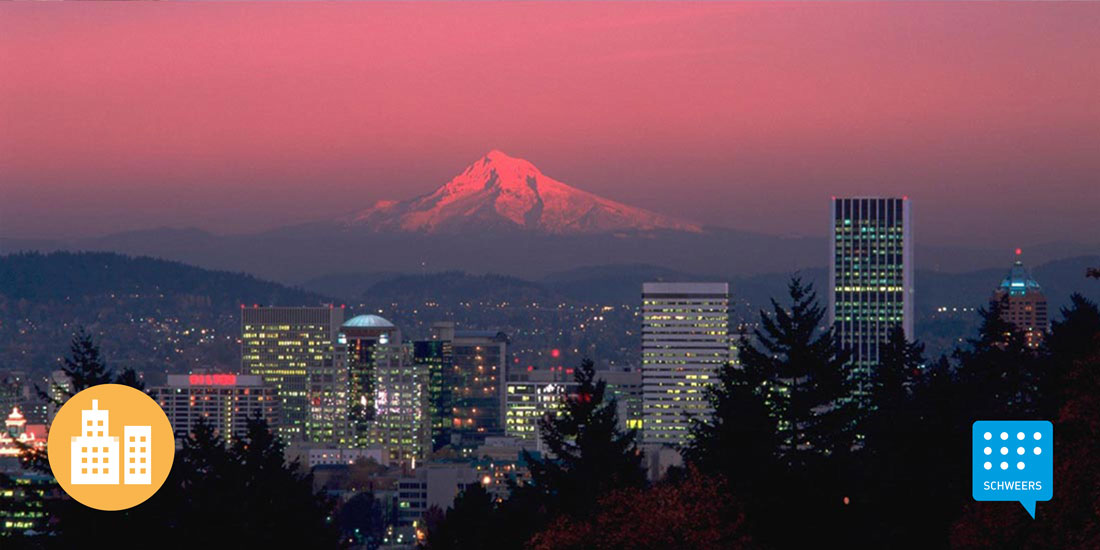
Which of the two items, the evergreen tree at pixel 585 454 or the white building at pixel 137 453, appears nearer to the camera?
the white building at pixel 137 453

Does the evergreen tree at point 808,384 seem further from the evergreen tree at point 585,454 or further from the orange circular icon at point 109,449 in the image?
the orange circular icon at point 109,449

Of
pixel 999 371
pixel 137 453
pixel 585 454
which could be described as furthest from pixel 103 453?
pixel 999 371

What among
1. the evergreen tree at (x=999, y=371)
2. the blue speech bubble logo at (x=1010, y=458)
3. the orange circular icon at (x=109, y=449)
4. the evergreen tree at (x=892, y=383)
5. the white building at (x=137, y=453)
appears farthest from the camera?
the evergreen tree at (x=999, y=371)

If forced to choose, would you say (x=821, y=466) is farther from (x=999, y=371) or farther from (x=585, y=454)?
(x=999, y=371)

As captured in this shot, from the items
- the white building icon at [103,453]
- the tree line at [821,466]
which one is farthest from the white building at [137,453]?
the tree line at [821,466]

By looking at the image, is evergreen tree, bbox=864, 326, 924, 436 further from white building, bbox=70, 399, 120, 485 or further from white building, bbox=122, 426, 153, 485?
white building, bbox=70, 399, 120, 485

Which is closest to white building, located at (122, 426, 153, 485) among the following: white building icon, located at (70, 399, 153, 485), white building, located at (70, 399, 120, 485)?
white building icon, located at (70, 399, 153, 485)
